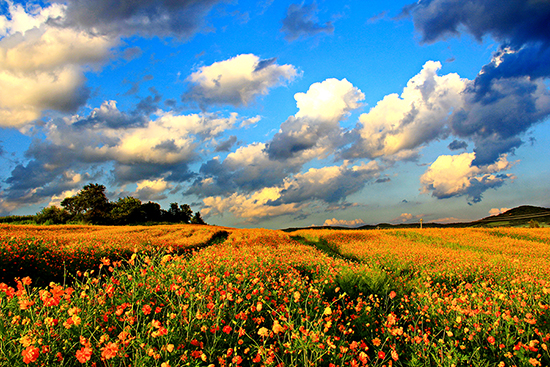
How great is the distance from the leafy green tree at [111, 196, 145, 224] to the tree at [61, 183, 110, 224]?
1.43 m

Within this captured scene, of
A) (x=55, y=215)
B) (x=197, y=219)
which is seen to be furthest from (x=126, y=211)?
(x=197, y=219)

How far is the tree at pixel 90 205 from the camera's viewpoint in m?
44.9

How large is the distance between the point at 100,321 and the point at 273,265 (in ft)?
18.3

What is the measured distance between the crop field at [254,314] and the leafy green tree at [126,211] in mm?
37320

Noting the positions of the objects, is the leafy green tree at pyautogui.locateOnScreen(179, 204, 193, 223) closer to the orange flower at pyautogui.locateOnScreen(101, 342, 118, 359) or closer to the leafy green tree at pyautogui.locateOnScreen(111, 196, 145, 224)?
the leafy green tree at pyautogui.locateOnScreen(111, 196, 145, 224)

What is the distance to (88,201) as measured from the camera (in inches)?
1797

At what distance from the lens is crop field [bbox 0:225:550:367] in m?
2.93

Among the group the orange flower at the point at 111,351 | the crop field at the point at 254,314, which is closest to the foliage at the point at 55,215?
the crop field at the point at 254,314

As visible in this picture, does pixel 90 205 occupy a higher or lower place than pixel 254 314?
higher

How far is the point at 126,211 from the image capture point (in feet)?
154

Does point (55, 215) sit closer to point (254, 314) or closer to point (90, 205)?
point (90, 205)

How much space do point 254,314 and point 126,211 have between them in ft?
162

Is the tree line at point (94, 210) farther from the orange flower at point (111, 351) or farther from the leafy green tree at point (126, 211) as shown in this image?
the orange flower at point (111, 351)

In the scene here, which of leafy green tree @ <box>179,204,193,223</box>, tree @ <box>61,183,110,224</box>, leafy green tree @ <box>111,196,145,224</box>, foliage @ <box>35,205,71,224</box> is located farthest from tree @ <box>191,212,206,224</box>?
foliage @ <box>35,205,71,224</box>
